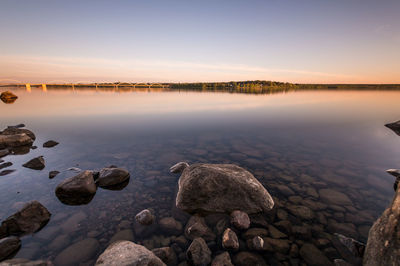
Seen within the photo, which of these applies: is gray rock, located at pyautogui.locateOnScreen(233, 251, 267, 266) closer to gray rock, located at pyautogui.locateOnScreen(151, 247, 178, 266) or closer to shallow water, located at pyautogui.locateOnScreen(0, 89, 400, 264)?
shallow water, located at pyautogui.locateOnScreen(0, 89, 400, 264)

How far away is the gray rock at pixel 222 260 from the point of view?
12.9ft

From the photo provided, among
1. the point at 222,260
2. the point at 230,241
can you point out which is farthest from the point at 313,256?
the point at 222,260

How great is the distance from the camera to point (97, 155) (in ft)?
35.9

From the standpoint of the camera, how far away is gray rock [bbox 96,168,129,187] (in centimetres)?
744

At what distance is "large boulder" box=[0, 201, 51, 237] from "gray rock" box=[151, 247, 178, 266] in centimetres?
393

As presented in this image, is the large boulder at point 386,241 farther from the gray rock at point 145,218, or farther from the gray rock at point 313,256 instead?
the gray rock at point 145,218

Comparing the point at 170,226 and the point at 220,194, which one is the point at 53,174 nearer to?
the point at 170,226

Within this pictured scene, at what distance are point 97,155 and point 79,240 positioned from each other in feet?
23.5

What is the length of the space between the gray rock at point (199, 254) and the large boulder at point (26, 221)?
15.5 feet

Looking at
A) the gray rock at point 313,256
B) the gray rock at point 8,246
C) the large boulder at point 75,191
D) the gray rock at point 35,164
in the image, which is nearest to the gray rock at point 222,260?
the gray rock at point 313,256

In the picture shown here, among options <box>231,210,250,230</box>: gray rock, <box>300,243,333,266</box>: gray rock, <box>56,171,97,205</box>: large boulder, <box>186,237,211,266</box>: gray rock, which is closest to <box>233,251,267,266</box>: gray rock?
<box>186,237,211,266</box>: gray rock

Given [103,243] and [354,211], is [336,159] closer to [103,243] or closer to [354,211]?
[354,211]

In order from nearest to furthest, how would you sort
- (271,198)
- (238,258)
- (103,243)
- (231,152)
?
(238,258) < (103,243) < (271,198) < (231,152)

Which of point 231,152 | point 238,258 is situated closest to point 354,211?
point 238,258
